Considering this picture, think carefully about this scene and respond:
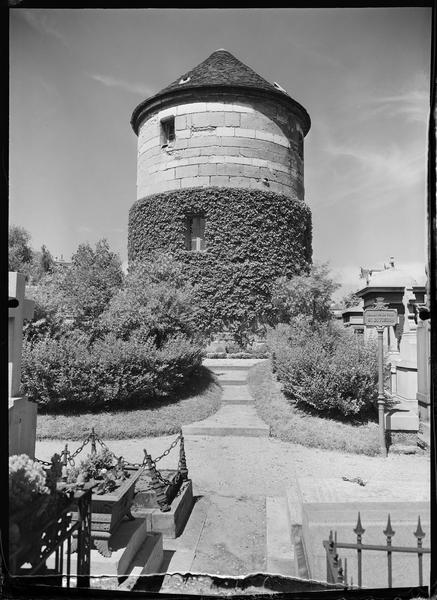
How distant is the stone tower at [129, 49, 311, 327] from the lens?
13789mm

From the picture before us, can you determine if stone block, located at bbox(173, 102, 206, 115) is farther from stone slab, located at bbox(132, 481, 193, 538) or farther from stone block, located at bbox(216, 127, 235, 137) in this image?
stone slab, located at bbox(132, 481, 193, 538)

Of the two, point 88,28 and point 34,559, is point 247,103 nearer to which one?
point 88,28

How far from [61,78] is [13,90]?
44 centimetres

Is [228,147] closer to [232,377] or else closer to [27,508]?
[232,377]

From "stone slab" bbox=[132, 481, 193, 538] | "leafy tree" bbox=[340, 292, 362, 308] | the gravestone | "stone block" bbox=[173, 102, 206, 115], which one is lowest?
"stone slab" bbox=[132, 481, 193, 538]

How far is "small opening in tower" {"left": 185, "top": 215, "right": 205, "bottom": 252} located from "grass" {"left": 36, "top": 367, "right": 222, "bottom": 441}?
270 inches

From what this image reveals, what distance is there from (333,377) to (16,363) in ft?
21.2

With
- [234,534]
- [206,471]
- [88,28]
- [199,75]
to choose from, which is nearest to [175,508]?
[234,534]

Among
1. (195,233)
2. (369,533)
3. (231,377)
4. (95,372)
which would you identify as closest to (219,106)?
(195,233)

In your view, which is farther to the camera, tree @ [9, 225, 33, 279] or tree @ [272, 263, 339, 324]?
tree @ [272, 263, 339, 324]

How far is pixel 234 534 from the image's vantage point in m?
4.04

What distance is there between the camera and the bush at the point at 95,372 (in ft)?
25.3

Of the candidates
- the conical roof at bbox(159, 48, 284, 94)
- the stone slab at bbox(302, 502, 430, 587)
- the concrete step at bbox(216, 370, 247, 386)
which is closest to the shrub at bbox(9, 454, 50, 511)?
the stone slab at bbox(302, 502, 430, 587)

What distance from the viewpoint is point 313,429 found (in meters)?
7.52
